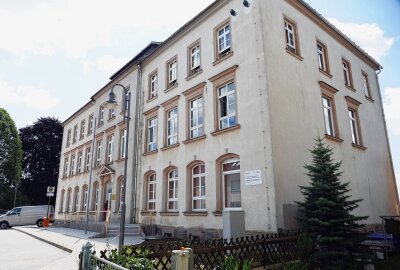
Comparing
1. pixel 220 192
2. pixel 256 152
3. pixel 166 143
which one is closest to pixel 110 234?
pixel 166 143

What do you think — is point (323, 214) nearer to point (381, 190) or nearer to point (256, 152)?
point (256, 152)

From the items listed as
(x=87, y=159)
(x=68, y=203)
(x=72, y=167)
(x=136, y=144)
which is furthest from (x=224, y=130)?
(x=72, y=167)

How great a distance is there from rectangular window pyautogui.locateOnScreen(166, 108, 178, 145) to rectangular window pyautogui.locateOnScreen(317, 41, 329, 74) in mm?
8450

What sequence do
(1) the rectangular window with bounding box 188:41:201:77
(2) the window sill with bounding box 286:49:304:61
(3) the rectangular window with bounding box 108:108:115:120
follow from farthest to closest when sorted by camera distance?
(3) the rectangular window with bounding box 108:108:115:120 → (1) the rectangular window with bounding box 188:41:201:77 → (2) the window sill with bounding box 286:49:304:61

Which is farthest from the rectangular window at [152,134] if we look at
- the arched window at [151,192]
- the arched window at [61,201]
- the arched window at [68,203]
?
the arched window at [61,201]

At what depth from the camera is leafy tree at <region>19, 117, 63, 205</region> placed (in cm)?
4572

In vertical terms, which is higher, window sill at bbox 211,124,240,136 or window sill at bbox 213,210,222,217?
window sill at bbox 211,124,240,136

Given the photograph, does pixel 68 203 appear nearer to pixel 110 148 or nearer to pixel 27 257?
pixel 110 148

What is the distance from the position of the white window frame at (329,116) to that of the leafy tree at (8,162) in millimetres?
41014

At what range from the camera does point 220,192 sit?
1352 cm

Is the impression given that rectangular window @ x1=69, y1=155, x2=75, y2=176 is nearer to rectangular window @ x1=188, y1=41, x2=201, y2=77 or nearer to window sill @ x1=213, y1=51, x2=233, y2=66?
rectangular window @ x1=188, y1=41, x2=201, y2=77

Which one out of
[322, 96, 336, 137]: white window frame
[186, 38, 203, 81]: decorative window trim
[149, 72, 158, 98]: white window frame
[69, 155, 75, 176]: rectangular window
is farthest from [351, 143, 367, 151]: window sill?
[69, 155, 75, 176]: rectangular window

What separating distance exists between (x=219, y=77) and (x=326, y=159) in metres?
6.67

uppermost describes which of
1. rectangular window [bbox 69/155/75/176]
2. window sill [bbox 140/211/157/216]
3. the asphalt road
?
rectangular window [bbox 69/155/75/176]
